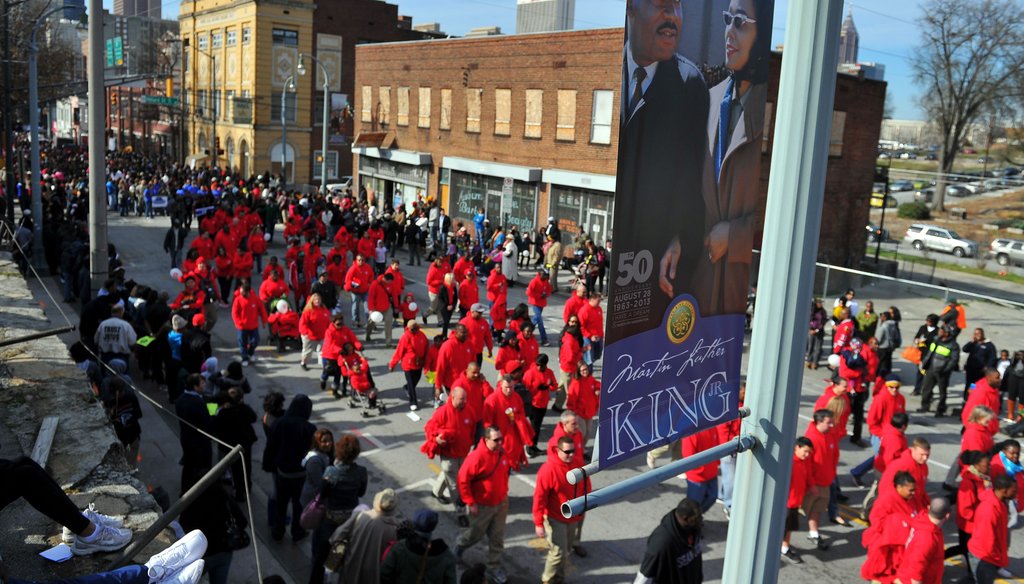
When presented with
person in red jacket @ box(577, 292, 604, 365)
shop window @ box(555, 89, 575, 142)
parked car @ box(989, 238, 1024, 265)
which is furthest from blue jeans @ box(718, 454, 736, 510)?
parked car @ box(989, 238, 1024, 265)

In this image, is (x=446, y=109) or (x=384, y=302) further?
(x=446, y=109)

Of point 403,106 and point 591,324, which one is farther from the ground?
point 403,106

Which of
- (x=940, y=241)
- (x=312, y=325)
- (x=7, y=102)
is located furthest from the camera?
(x=940, y=241)

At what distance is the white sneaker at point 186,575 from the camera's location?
4852 millimetres

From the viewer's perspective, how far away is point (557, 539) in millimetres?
7645

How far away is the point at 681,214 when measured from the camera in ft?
9.73

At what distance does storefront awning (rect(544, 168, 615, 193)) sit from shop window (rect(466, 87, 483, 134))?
5209 millimetres

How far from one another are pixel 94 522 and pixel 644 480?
14.2 ft

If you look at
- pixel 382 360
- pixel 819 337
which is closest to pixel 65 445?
pixel 382 360

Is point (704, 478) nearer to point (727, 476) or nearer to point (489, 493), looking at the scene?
point (727, 476)

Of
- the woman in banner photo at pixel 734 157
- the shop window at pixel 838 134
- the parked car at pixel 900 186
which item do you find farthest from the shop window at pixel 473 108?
the parked car at pixel 900 186

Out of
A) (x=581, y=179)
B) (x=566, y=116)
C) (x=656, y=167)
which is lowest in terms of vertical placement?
(x=581, y=179)

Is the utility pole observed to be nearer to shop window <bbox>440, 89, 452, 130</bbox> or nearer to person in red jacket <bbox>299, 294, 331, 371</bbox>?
person in red jacket <bbox>299, 294, 331, 371</bbox>

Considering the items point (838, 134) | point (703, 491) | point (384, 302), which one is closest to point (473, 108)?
point (838, 134)
